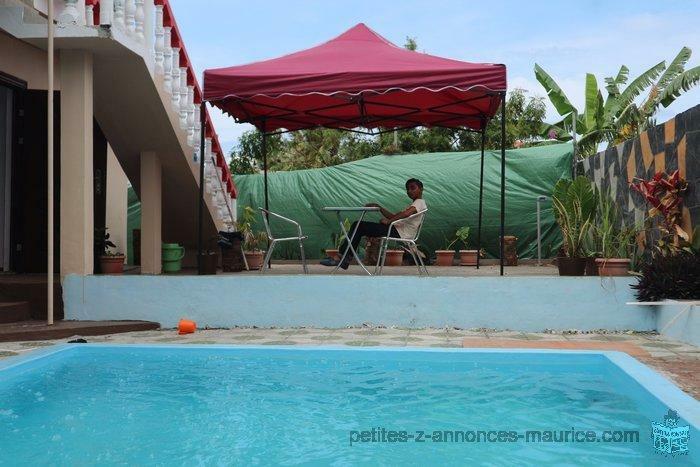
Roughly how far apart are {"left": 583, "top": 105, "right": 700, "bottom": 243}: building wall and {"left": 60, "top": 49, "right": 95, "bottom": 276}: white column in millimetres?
5331

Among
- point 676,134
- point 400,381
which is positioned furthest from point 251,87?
point 676,134

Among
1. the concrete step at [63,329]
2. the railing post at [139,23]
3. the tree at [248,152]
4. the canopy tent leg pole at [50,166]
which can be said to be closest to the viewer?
the concrete step at [63,329]

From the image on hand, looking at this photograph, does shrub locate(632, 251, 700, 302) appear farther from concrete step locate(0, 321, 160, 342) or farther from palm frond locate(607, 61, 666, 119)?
palm frond locate(607, 61, 666, 119)

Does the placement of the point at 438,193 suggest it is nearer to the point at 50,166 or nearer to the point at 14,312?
the point at 50,166

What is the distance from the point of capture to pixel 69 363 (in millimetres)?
5129

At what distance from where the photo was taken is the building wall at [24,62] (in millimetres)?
6891

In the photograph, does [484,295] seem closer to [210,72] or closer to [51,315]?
[210,72]

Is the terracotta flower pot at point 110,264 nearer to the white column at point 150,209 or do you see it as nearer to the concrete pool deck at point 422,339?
the white column at point 150,209

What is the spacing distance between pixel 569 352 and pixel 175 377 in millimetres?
2684

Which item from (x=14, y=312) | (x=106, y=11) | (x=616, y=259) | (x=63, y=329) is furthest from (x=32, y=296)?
(x=616, y=259)

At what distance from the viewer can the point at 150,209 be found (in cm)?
802

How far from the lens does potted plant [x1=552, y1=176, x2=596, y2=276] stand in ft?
22.6

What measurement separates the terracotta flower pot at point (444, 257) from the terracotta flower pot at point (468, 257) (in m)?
0.16

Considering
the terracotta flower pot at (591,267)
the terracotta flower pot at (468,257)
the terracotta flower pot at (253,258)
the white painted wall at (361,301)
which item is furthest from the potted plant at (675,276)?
the terracotta flower pot at (253,258)
